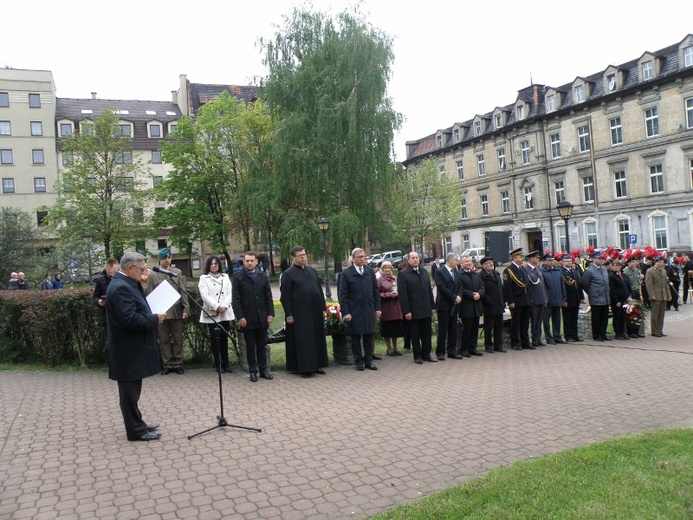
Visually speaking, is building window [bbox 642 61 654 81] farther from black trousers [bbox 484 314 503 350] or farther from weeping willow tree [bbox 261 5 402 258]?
black trousers [bbox 484 314 503 350]

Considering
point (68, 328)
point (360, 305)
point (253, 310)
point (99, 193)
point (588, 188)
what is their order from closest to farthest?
1. point (253, 310)
2. point (68, 328)
3. point (360, 305)
4. point (99, 193)
5. point (588, 188)

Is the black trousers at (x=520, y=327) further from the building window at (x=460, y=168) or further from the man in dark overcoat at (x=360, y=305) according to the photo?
the building window at (x=460, y=168)

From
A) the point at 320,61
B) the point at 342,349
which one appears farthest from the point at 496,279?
the point at 320,61

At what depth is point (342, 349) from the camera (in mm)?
10406

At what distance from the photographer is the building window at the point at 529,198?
53156 millimetres

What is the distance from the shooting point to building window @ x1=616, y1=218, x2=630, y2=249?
44.6m

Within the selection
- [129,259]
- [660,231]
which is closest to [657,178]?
[660,231]

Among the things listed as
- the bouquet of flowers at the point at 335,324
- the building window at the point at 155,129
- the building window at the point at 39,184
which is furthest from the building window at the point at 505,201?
the bouquet of flowers at the point at 335,324

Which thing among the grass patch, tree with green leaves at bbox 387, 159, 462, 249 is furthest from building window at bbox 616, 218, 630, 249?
the grass patch

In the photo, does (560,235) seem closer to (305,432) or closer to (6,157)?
(305,432)

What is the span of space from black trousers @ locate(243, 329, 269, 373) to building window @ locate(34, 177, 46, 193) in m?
57.1

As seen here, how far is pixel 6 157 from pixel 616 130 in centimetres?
5662

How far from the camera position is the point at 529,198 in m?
53.3

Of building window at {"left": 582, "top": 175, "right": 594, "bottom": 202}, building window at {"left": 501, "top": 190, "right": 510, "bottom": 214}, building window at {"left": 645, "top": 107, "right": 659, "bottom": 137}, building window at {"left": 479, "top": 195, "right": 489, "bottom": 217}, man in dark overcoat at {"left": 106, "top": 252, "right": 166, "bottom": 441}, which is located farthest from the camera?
building window at {"left": 479, "top": 195, "right": 489, "bottom": 217}
